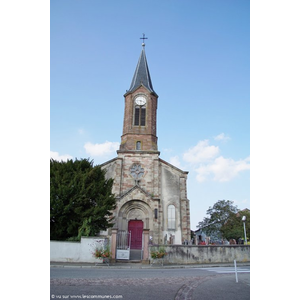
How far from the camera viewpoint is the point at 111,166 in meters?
25.0

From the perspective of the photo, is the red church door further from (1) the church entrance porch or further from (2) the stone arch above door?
(2) the stone arch above door

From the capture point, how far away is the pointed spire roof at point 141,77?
29.9 m

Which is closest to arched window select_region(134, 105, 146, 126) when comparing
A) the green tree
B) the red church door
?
the red church door

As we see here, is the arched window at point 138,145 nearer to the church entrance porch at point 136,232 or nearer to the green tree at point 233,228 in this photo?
the church entrance porch at point 136,232

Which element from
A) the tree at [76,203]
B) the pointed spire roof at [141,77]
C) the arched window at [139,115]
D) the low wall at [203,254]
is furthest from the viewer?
the pointed spire roof at [141,77]

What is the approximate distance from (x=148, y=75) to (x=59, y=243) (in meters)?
23.0

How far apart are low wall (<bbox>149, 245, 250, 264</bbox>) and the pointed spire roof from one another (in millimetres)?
18621

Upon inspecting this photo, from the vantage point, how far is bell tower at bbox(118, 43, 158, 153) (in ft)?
87.4

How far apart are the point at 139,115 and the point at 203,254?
16319 mm

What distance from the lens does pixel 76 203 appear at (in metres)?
16.9

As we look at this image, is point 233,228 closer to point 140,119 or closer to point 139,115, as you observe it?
point 140,119

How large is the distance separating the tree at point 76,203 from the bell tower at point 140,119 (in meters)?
8.12

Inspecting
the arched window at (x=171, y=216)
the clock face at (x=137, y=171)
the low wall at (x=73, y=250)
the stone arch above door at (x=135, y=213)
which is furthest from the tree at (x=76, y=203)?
the arched window at (x=171, y=216)
